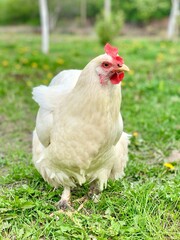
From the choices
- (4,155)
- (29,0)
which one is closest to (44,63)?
(4,155)

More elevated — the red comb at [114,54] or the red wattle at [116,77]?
the red comb at [114,54]

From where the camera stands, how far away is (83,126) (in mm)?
3018

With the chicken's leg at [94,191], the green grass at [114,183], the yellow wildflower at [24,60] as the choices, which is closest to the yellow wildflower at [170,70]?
the green grass at [114,183]

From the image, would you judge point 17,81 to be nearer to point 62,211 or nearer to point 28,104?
point 28,104

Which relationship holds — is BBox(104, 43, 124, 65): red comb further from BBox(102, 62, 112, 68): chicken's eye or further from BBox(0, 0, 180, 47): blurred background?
BBox(0, 0, 180, 47): blurred background

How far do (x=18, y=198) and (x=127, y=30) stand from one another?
21540mm

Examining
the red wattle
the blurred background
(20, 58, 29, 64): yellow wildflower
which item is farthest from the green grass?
the blurred background

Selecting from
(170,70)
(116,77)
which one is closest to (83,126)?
(116,77)

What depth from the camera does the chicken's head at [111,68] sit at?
2834 mm

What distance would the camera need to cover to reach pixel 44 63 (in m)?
9.15

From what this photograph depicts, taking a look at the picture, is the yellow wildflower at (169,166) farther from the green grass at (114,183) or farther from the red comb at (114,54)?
the red comb at (114,54)

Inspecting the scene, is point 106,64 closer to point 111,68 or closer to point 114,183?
point 111,68

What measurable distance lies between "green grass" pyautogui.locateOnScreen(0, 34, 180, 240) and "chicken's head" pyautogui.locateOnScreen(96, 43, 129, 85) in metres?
1.05

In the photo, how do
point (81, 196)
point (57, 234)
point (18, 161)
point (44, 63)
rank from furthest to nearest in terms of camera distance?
point (44, 63) < point (18, 161) < point (81, 196) < point (57, 234)
